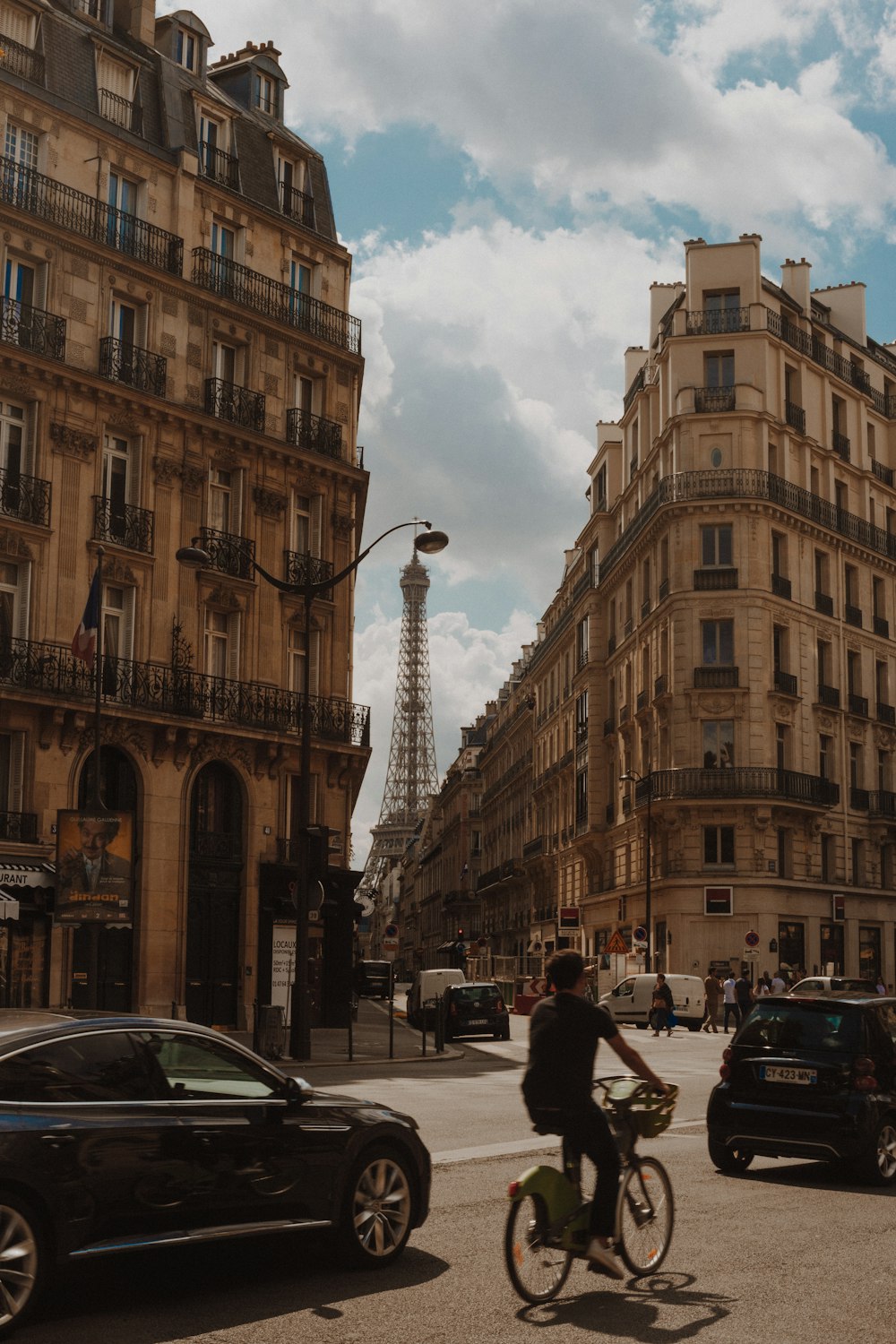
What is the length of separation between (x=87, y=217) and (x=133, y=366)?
3.31m

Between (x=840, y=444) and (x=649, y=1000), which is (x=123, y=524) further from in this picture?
(x=840, y=444)

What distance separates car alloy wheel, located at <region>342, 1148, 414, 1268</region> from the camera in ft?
27.1

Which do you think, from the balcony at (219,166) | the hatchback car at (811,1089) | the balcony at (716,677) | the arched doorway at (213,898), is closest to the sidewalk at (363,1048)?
the arched doorway at (213,898)

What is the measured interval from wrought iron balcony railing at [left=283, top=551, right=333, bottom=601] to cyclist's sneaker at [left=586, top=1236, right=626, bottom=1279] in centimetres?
2945

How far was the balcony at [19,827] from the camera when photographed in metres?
29.5

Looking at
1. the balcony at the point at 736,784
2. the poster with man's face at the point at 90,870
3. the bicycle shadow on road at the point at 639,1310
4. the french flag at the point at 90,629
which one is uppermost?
the french flag at the point at 90,629

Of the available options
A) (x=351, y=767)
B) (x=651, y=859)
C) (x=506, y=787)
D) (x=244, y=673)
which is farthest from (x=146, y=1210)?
(x=506, y=787)

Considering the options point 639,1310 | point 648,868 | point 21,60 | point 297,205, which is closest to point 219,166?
point 297,205

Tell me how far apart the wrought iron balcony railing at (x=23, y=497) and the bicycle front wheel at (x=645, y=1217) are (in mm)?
25031

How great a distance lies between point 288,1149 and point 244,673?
27.5 meters

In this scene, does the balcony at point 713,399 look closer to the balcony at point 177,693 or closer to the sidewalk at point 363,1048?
the balcony at point 177,693

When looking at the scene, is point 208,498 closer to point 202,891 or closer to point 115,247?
point 115,247

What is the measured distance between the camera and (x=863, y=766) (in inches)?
2319

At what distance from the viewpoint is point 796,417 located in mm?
57469
